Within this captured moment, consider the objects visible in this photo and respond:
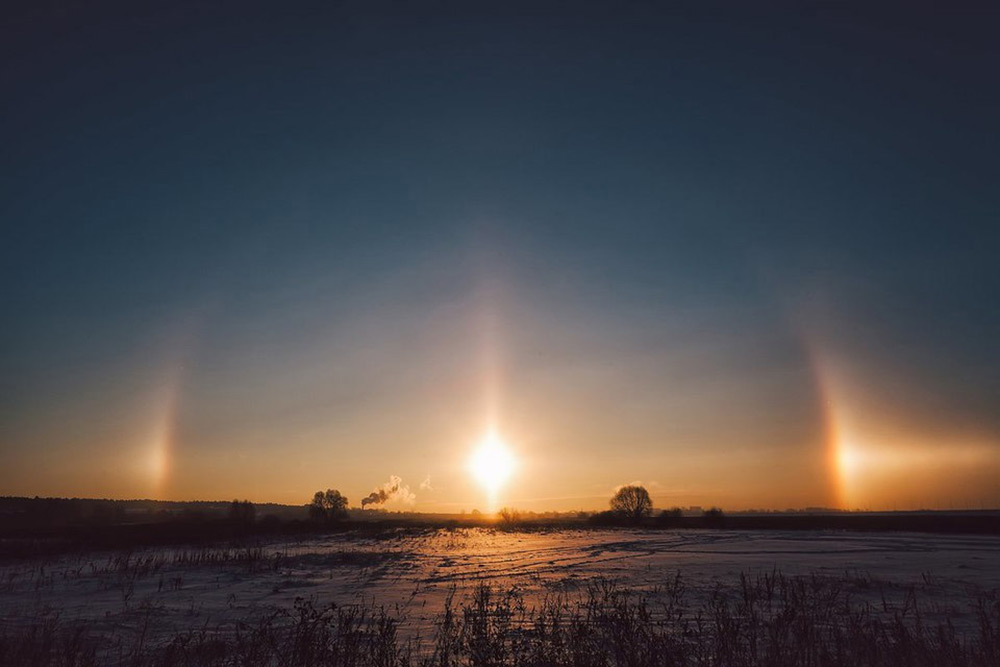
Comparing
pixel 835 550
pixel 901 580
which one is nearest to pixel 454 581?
pixel 901 580

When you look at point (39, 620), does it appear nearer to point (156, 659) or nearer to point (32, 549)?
point (156, 659)

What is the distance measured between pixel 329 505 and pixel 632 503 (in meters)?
64.9

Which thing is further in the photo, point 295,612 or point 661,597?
point 661,597

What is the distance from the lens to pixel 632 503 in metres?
106

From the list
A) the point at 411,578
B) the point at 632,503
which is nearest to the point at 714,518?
the point at 632,503

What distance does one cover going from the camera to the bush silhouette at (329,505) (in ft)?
395

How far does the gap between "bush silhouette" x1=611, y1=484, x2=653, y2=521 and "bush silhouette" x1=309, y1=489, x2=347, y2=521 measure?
57.7 meters

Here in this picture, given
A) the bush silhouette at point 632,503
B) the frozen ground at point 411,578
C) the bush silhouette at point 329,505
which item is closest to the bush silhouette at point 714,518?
the bush silhouette at point 632,503

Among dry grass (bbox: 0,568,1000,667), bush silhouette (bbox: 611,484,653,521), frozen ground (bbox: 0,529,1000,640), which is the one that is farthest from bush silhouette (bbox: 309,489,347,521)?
dry grass (bbox: 0,568,1000,667)

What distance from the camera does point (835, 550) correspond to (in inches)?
1363

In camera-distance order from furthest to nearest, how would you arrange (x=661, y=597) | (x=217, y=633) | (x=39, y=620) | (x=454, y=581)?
(x=454, y=581) → (x=661, y=597) → (x=39, y=620) → (x=217, y=633)

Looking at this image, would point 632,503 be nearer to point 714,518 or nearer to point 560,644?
point 714,518

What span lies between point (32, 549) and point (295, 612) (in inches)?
1557

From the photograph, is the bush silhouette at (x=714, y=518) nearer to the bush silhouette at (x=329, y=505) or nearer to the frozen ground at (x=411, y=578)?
the frozen ground at (x=411, y=578)
